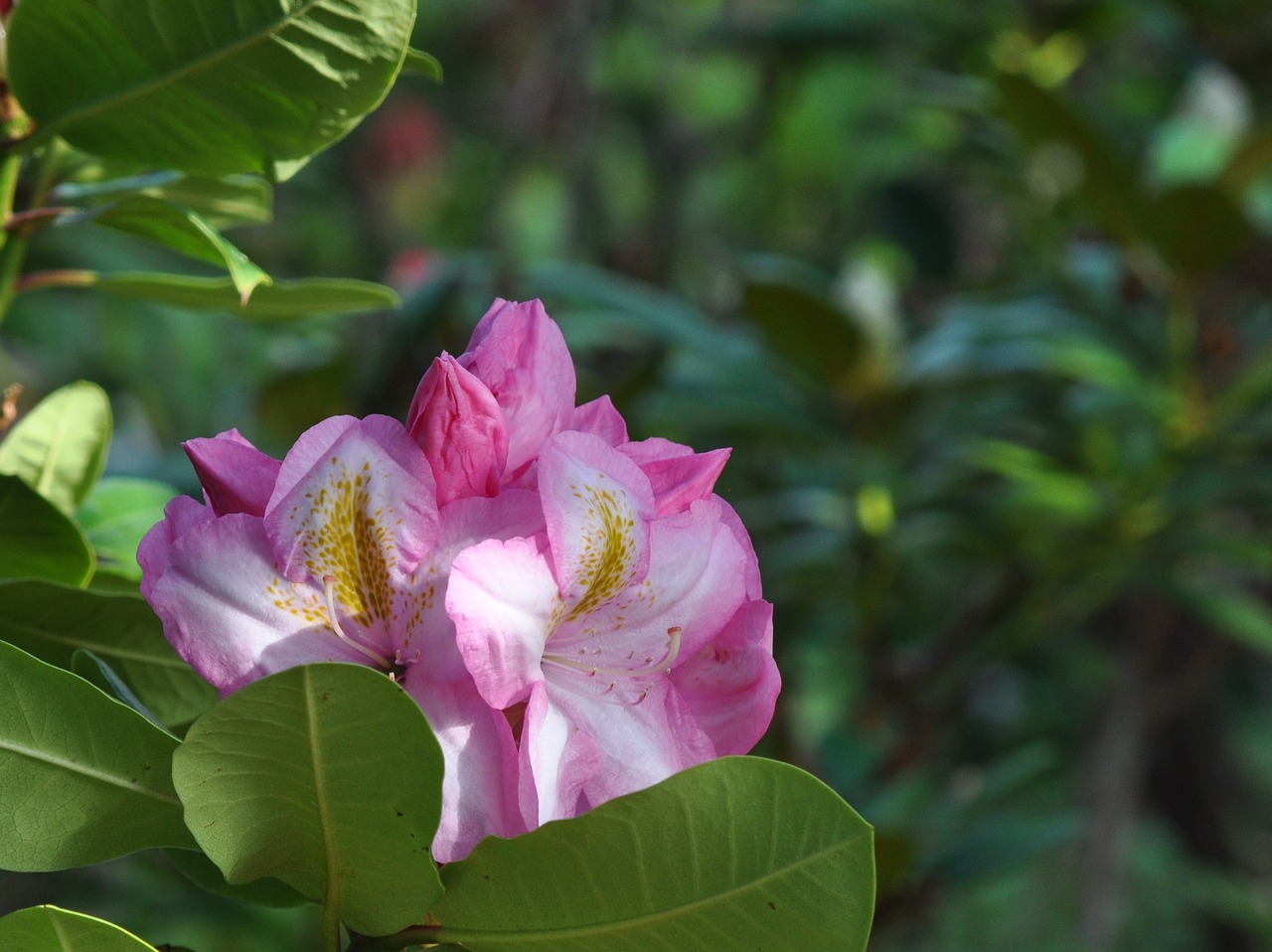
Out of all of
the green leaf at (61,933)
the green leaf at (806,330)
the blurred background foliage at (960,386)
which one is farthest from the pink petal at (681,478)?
the green leaf at (806,330)

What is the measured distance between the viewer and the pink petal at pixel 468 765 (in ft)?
1.35

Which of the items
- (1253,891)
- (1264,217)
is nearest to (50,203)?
(1264,217)

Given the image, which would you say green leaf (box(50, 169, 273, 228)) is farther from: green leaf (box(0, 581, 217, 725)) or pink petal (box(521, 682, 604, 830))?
pink petal (box(521, 682, 604, 830))

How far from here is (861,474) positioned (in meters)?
1.47

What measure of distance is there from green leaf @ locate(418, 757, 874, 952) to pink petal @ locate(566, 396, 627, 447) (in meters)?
0.15

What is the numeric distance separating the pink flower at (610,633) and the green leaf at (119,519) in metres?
0.25

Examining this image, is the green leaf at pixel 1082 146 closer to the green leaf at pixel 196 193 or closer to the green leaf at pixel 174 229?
the green leaf at pixel 196 193

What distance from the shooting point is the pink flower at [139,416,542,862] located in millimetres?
414

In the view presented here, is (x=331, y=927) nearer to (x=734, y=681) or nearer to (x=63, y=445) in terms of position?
(x=734, y=681)

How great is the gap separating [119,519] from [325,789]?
31 cm

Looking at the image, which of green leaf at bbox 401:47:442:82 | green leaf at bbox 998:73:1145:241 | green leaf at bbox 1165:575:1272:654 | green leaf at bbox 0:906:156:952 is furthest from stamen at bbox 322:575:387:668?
green leaf at bbox 1165:575:1272:654

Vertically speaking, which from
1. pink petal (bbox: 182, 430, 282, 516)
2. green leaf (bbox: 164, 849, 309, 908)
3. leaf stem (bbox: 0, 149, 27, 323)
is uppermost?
leaf stem (bbox: 0, 149, 27, 323)

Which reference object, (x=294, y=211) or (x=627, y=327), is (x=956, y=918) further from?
(x=294, y=211)

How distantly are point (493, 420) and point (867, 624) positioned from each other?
43.9 inches
